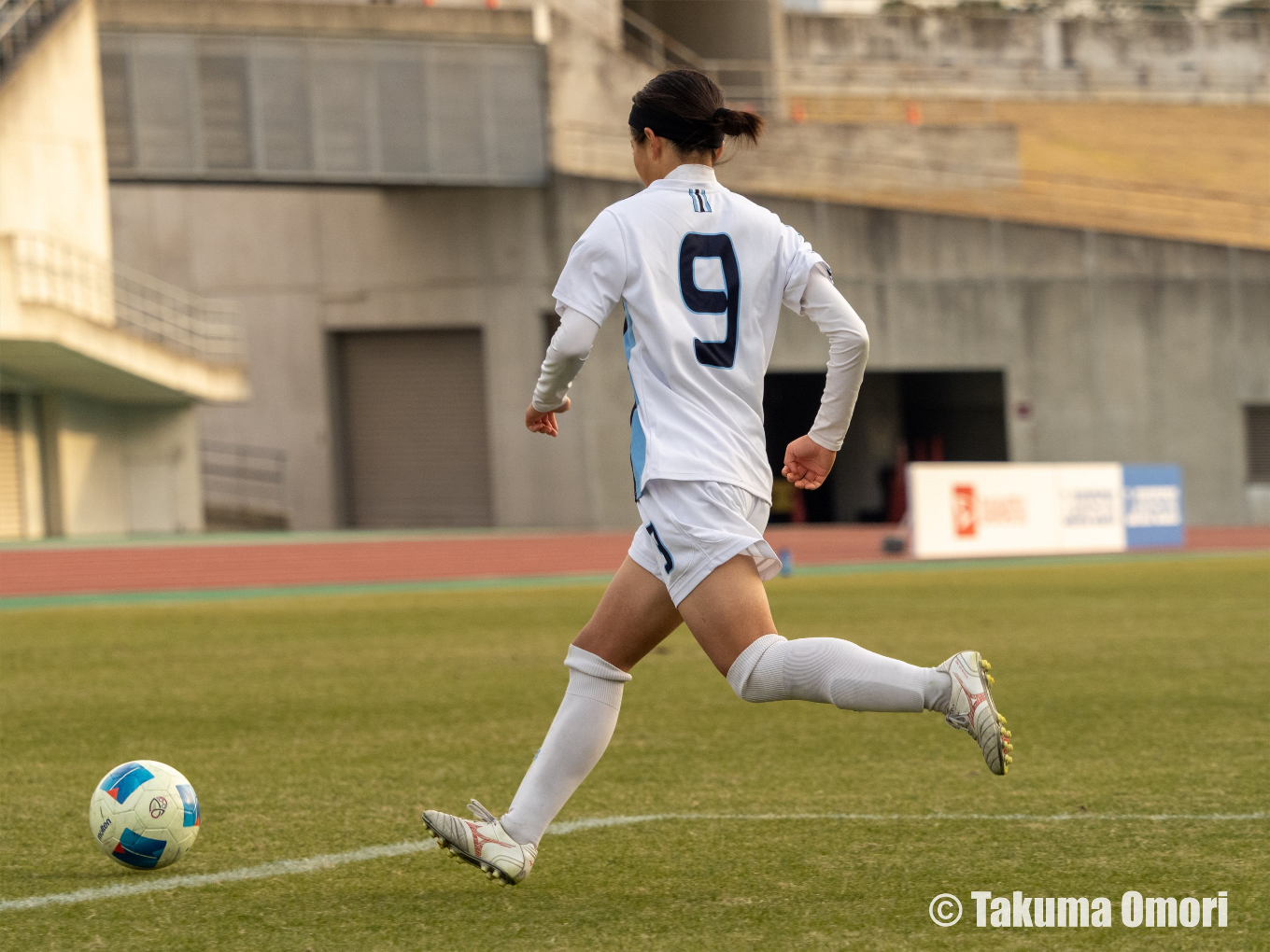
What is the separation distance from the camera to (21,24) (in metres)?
28.3

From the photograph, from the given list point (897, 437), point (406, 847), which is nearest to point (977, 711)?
point (406, 847)

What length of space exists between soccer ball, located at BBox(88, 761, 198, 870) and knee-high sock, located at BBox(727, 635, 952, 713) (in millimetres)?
1784

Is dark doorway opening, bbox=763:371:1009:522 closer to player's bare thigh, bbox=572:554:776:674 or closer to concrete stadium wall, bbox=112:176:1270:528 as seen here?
concrete stadium wall, bbox=112:176:1270:528

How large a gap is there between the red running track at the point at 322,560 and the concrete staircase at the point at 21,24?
28.0ft

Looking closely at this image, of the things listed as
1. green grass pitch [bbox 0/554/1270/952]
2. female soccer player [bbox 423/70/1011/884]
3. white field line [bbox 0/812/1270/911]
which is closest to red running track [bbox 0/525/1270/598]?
green grass pitch [bbox 0/554/1270/952]

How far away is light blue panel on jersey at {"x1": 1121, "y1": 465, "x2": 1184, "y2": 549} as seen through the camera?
2452 cm

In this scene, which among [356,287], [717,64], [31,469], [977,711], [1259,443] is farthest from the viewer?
[717,64]

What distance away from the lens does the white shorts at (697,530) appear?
381cm

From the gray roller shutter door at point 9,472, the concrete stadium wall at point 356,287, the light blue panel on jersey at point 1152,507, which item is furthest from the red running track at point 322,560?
the concrete stadium wall at point 356,287

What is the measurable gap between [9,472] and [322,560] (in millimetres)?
8702

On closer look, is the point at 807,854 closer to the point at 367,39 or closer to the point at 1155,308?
the point at 367,39

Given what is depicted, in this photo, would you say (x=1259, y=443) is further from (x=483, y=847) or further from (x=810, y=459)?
(x=483, y=847)

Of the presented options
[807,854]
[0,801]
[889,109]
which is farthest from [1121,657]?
[889,109]

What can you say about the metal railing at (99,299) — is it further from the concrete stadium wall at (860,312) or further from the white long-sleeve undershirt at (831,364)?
the white long-sleeve undershirt at (831,364)
